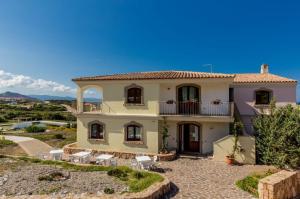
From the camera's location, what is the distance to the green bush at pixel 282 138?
45.1 ft

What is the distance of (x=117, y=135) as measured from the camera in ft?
67.7

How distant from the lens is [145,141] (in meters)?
19.9

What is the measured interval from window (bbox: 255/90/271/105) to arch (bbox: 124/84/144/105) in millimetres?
11380

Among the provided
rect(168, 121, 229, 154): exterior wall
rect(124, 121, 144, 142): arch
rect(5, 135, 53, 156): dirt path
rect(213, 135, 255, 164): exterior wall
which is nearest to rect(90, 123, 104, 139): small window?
rect(124, 121, 144, 142): arch

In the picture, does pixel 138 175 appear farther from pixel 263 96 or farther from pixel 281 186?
pixel 263 96

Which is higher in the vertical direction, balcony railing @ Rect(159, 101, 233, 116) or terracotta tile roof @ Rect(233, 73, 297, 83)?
terracotta tile roof @ Rect(233, 73, 297, 83)

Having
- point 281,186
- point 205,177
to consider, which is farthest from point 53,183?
point 281,186

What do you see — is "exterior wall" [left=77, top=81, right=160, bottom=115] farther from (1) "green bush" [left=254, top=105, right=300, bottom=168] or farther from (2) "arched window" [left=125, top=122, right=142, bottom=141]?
(1) "green bush" [left=254, top=105, right=300, bottom=168]

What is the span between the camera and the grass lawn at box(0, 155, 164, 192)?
12.3m

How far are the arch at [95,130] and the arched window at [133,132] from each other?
2485 millimetres

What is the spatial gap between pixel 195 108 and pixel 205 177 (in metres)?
6.85

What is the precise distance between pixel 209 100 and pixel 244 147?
4712 millimetres

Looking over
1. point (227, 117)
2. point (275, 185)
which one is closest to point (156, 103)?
point (227, 117)

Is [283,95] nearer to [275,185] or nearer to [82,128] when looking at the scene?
[275,185]
